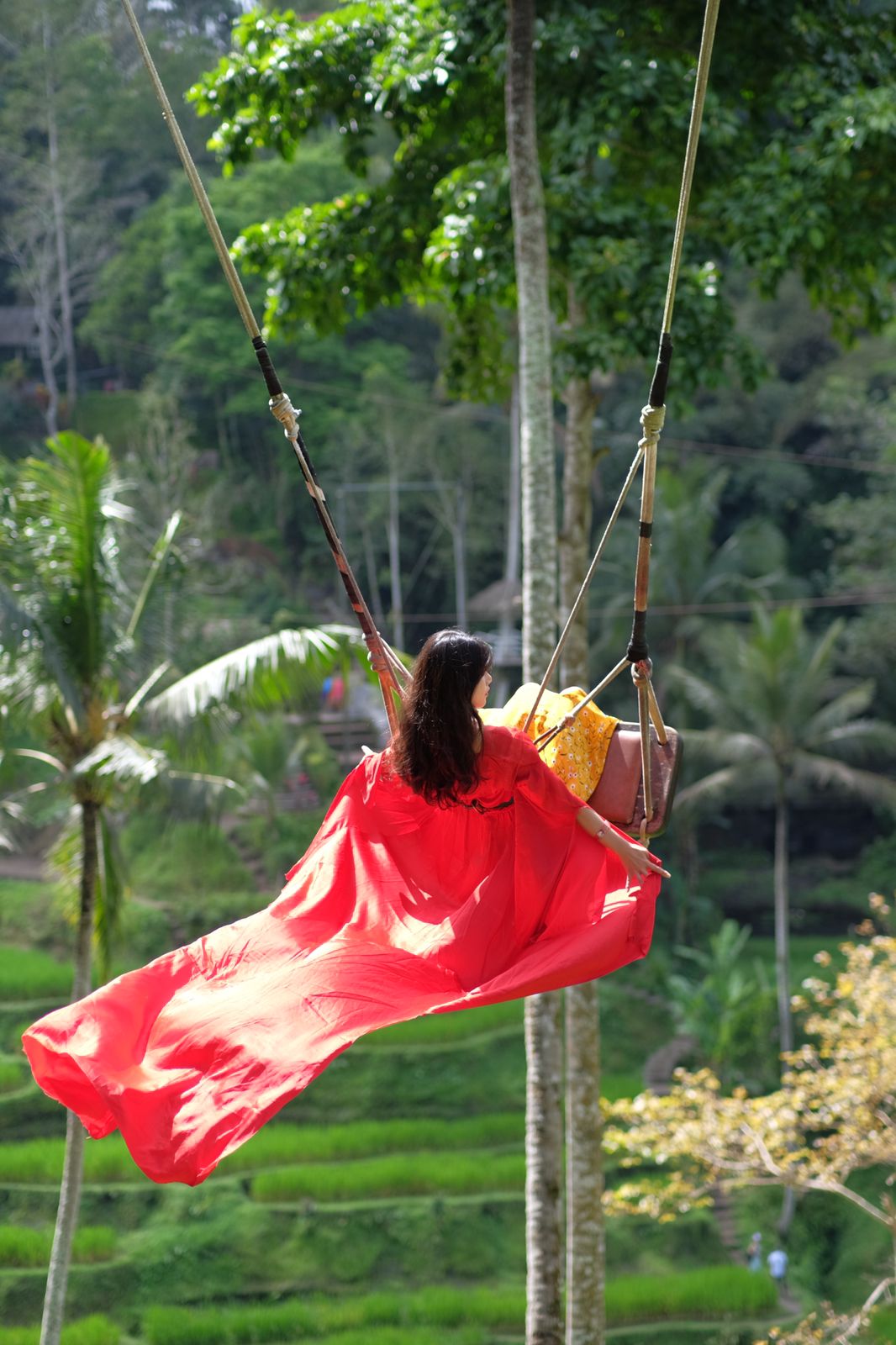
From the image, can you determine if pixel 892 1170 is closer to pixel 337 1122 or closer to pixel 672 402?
pixel 337 1122

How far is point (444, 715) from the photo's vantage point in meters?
2.57

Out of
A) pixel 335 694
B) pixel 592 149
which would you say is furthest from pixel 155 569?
pixel 335 694

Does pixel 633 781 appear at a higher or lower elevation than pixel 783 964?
higher

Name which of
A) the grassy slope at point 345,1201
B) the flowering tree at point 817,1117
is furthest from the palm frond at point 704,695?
the flowering tree at point 817,1117

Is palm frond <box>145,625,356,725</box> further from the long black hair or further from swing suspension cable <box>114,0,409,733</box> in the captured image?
the long black hair

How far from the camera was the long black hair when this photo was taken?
8.37 feet

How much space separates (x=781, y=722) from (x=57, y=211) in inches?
481

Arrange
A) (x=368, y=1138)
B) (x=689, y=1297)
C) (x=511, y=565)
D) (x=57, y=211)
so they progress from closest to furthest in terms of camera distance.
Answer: (x=689, y=1297), (x=368, y=1138), (x=511, y=565), (x=57, y=211)

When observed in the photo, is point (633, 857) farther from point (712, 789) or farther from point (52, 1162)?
point (712, 789)

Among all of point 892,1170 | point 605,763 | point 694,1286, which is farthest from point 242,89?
point 892,1170

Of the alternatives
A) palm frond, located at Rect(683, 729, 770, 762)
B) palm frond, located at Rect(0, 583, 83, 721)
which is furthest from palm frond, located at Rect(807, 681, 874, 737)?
palm frond, located at Rect(0, 583, 83, 721)

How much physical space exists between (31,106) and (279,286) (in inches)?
614

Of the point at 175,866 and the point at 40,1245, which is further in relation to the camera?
the point at 175,866

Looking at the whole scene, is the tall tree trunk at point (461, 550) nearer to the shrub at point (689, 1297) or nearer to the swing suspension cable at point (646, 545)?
the shrub at point (689, 1297)
